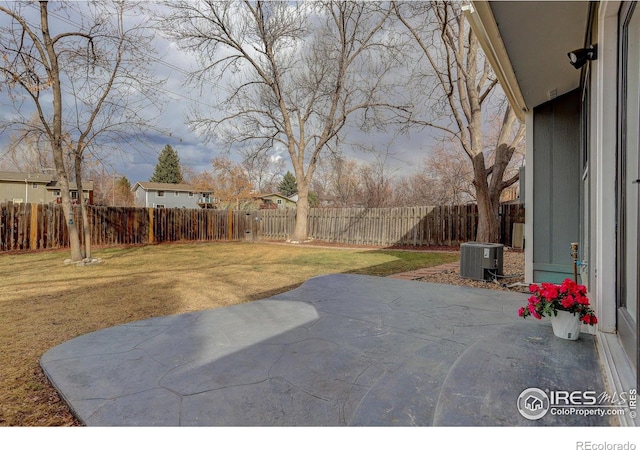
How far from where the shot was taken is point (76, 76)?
24.3ft

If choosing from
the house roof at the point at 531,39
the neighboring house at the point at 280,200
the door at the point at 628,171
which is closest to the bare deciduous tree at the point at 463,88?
the house roof at the point at 531,39

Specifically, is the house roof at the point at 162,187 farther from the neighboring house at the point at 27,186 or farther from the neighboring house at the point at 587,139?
the neighboring house at the point at 587,139

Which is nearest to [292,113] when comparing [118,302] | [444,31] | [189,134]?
[189,134]

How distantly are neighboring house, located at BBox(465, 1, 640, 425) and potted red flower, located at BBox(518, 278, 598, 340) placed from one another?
13 cm

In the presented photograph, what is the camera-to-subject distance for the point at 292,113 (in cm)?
1406

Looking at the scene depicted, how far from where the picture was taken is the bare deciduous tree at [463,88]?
8578 millimetres

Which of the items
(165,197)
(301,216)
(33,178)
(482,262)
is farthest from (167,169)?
(482,262)

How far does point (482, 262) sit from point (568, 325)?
10.0 ft

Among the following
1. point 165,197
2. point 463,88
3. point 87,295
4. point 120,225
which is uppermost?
point 463,88

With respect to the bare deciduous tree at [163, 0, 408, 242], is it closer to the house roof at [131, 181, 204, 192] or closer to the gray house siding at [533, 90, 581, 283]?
the gray house siding at [533, 90, 581, 283]

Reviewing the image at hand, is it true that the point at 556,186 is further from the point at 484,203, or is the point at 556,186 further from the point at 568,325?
the point at 484,203

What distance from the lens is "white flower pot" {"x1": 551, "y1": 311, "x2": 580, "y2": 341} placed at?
2.04 m

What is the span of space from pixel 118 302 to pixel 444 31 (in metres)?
9.44

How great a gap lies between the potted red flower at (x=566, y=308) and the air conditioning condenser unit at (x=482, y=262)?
2950 millimetres
